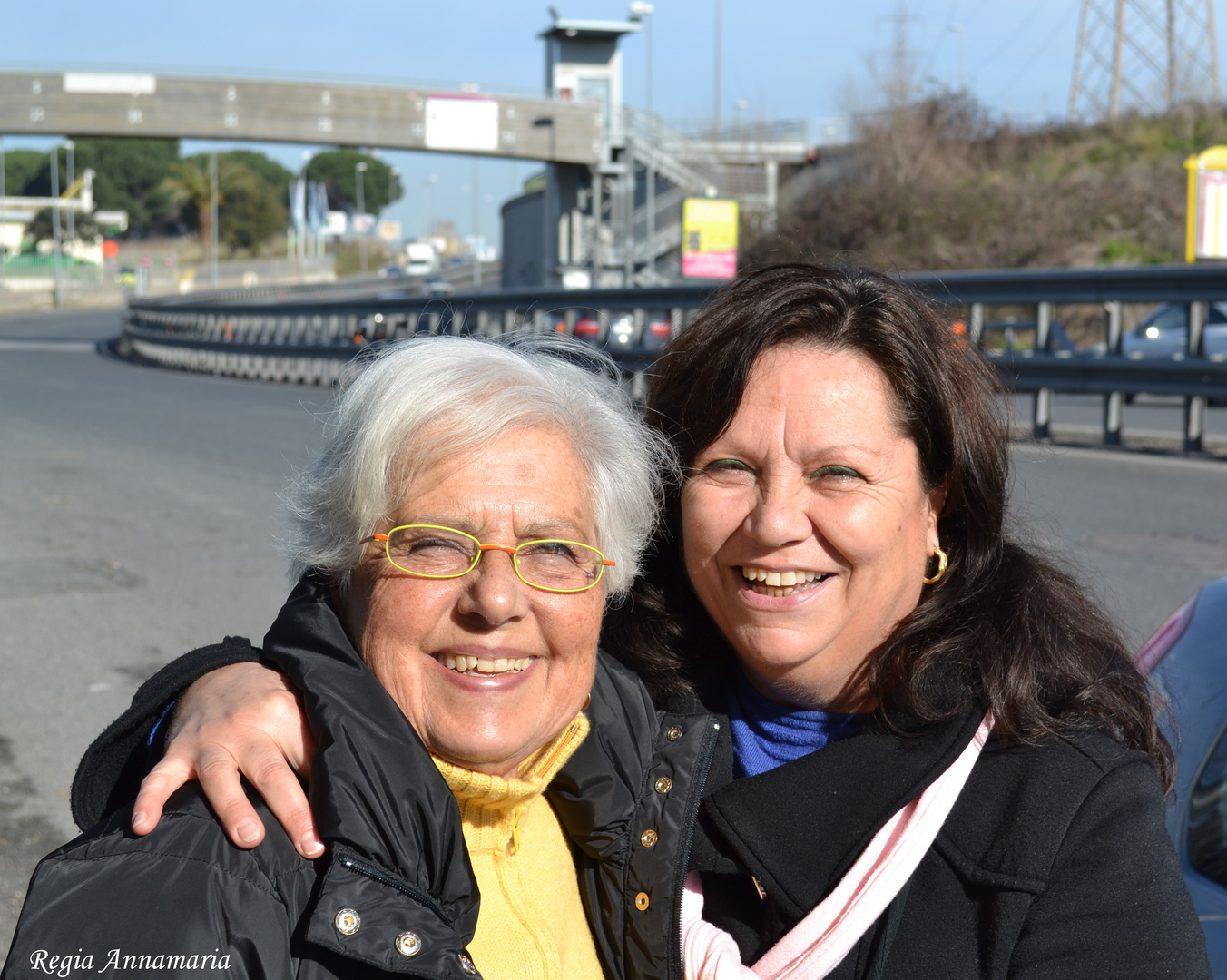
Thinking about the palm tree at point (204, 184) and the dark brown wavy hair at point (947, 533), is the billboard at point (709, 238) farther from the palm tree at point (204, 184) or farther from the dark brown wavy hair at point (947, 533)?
the palm tree at point (204, 184)

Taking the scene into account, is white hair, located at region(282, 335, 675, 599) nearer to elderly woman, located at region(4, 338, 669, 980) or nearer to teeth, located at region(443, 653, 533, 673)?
elderly woman, located at region(4, 338, 669, 980)

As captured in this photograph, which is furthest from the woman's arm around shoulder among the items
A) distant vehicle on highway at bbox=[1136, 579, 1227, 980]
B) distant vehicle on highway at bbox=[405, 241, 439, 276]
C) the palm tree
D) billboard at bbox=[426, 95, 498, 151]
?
the palm tree

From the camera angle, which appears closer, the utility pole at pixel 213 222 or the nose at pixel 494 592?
the nose at pixel 494 592

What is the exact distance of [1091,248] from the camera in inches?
1262

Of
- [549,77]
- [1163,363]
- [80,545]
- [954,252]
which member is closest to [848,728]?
[80,545]

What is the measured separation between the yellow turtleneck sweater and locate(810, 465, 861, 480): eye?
0.62 meters

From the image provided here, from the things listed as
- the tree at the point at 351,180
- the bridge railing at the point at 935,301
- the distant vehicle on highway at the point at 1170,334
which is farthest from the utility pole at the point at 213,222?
the distant vehicle on highway at the point at 1170,334

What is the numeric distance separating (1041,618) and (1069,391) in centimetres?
876

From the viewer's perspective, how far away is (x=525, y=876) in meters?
2.26

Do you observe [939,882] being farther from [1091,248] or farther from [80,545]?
[1091,248]

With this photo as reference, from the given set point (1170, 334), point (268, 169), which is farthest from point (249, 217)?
point (1170, 334)

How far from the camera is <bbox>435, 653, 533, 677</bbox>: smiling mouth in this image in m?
2.19

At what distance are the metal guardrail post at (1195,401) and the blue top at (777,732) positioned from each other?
8.23 meters

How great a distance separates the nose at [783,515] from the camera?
236 cm
